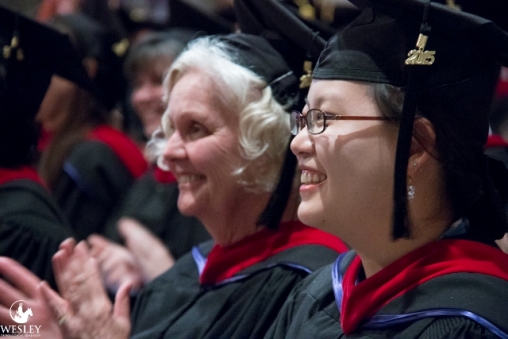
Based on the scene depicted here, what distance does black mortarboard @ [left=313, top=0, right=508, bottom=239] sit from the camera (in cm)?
149

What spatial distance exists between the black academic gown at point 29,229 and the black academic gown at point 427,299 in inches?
40.2

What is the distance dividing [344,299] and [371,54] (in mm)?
534

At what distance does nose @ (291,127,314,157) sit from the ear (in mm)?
225

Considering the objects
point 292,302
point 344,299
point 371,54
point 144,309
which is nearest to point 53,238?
point 144,309

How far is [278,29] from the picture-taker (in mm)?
2209

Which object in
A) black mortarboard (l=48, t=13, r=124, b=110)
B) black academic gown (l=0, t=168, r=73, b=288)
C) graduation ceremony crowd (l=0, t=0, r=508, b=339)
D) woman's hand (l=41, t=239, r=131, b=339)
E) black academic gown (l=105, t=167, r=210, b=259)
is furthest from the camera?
black mortarboard (l=48, t=13, r=124, b=110)

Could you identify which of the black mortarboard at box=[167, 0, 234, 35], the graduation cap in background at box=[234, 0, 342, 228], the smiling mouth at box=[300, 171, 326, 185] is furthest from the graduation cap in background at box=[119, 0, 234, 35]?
the smiling mouth at box=[300, 171, 326, 185]

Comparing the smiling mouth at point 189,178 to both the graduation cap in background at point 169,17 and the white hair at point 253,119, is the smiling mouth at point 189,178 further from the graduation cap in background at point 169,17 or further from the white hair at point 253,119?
the graduation cap in background at point 169,17

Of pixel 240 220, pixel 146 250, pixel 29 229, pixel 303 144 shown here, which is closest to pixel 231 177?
pixel 240 220

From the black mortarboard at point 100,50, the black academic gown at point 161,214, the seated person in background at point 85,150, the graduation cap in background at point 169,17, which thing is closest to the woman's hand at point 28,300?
the black academic gown at point 161,214

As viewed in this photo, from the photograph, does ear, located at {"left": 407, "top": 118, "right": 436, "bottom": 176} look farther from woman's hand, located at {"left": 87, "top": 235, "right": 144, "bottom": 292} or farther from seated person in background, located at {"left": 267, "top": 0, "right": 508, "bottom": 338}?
woman's hand, located at {"left": 87, "top": 235, "right": 144, "bottom": 292}

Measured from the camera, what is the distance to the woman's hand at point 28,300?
178 cm

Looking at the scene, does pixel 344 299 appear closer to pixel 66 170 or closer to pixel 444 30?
pixel 444 30

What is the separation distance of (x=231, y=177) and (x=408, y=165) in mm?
773
